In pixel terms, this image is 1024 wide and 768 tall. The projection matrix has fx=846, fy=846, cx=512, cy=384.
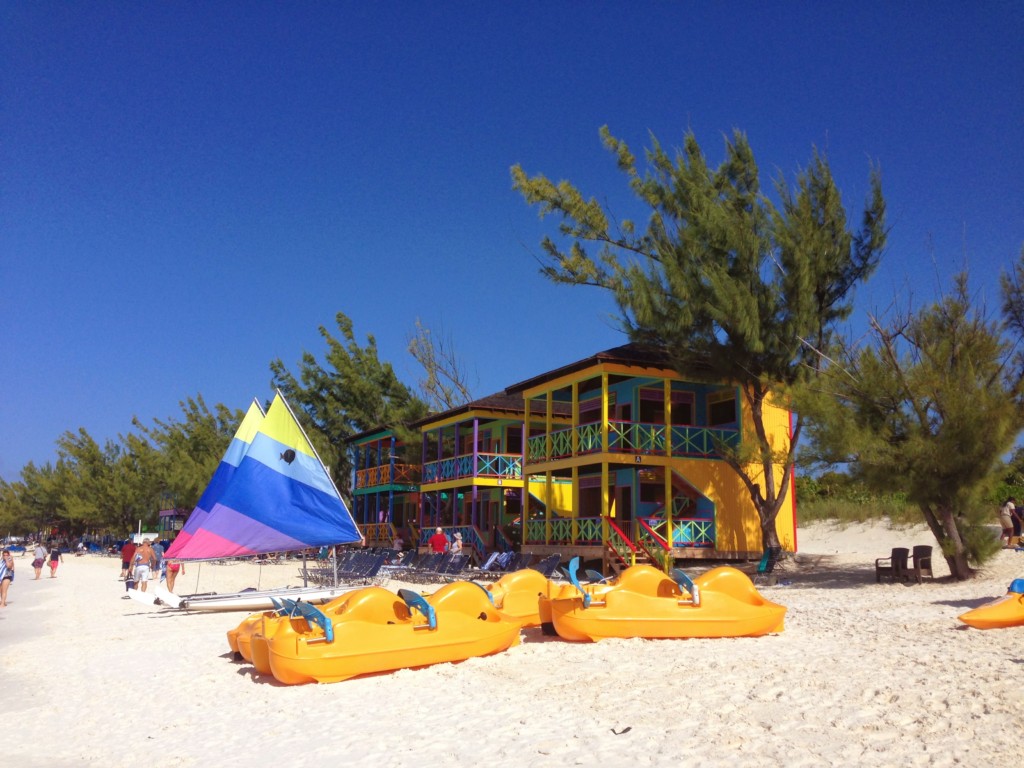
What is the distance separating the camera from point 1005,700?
229 inches

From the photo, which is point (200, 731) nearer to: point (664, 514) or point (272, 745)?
point (272, 745)

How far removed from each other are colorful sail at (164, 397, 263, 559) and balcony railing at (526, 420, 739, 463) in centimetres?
821

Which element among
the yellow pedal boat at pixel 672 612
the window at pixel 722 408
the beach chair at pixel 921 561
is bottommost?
the yellow pedal boat at pixel 672 612

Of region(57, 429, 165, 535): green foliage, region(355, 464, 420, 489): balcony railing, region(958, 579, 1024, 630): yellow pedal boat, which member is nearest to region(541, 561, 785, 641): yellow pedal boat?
region(958, 579, 1024, 630): yellow pedal boat

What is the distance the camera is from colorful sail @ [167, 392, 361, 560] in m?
14.5

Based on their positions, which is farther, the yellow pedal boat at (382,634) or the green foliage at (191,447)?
the green foliage at (191,447)

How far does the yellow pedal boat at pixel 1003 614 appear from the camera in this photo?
28.6 ft

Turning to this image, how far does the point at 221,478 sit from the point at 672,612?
8.63 metres

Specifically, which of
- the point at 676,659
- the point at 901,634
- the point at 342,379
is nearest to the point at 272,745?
the point at 676,659

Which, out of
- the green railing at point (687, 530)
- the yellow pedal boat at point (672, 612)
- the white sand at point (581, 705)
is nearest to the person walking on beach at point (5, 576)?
the white sand at point (581, 705)

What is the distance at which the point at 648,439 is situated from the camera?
20.0 meters

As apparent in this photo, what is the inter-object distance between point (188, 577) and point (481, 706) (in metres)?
24.8

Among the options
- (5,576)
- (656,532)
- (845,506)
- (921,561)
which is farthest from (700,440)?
(5,576)

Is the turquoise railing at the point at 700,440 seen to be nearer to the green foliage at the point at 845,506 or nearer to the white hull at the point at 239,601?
the green foliage at the point at 845,506
